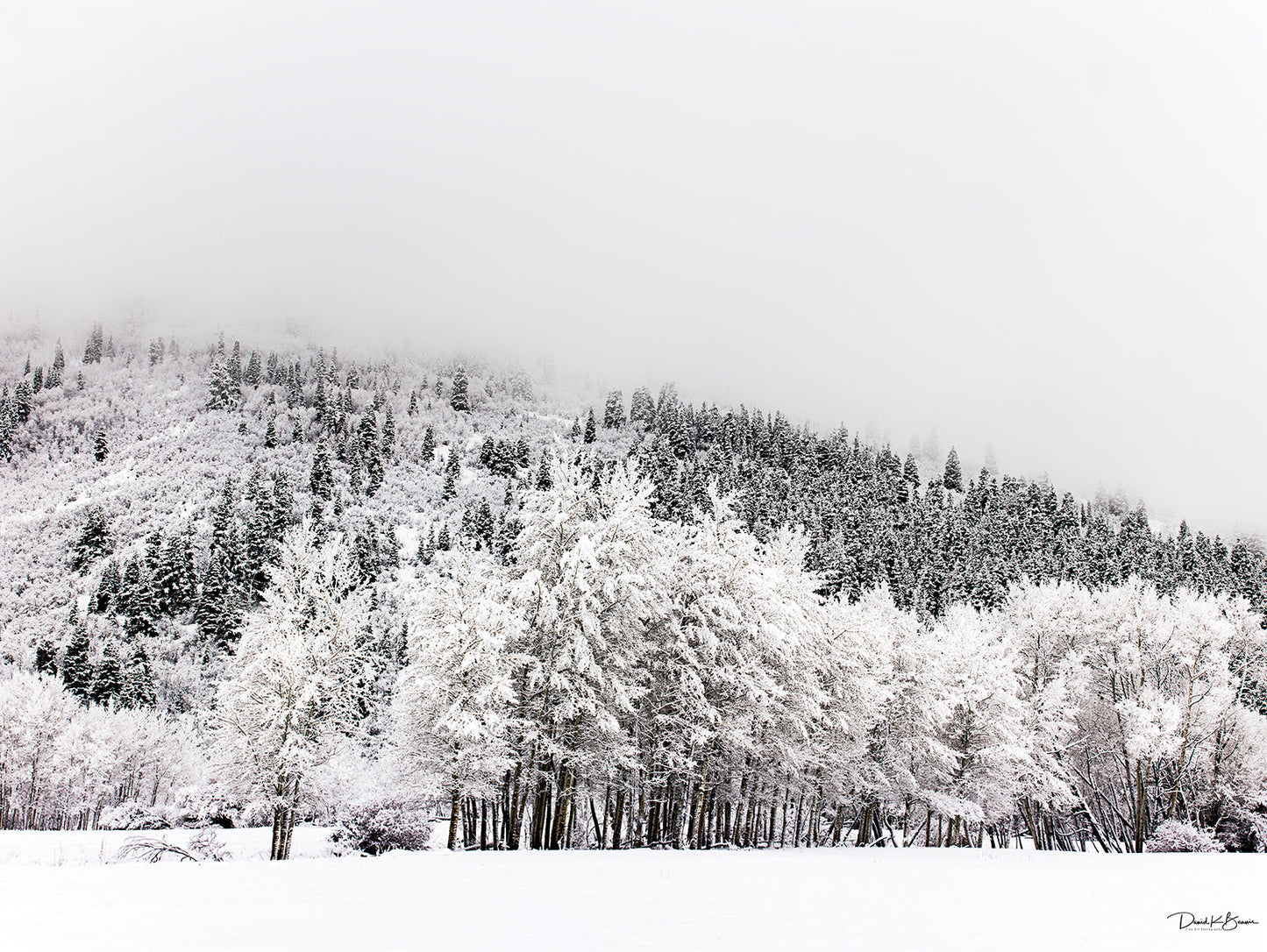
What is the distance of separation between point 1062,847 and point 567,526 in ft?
142

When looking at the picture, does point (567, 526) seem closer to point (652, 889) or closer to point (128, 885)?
point (652, 889)

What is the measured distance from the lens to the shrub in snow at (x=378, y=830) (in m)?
23.7

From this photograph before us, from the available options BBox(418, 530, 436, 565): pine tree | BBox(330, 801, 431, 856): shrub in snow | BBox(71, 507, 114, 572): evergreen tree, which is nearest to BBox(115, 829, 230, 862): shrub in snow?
BBox(330, 801, 431, 856): shrub in snow

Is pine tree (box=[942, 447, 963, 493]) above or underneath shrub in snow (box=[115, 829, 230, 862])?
above

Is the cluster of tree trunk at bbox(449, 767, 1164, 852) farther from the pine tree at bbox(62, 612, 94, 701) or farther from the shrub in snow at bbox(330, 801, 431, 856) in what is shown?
the pine tree at bbox(62, 612, 94, 701)

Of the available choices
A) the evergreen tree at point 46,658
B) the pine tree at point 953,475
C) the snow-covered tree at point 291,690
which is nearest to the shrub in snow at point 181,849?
the snow-covered tree at point 291,690

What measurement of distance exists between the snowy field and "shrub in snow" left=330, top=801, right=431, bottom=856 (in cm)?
638

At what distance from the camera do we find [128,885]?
11.7 meters

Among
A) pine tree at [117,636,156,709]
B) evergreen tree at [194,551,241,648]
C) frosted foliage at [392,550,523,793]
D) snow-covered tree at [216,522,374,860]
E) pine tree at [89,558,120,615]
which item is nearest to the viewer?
frosted foliage at [392,550,523,793]

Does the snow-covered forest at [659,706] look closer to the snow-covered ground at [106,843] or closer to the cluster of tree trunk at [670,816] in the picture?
the cluster of tree trunk at [670,816]

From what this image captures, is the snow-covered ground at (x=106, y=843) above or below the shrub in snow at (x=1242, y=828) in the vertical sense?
below

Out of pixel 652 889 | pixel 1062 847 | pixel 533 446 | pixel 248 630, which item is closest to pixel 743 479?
pixel 533 446
